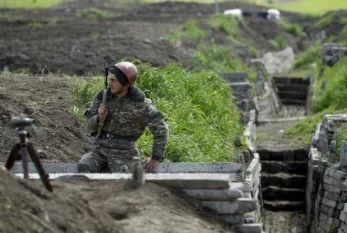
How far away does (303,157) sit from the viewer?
22.2 m

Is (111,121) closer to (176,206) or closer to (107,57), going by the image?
(176,206)

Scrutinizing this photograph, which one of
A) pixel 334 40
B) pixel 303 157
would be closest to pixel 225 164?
pixel 303 157

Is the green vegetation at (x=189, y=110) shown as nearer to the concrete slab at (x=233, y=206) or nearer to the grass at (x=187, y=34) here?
the concrete slab at (x=233, y=206)

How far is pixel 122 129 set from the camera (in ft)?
34.8

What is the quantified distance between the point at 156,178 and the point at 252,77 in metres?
22.7

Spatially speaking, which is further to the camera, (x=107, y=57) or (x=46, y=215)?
(x=107, y=57)

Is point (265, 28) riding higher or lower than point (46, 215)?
lower

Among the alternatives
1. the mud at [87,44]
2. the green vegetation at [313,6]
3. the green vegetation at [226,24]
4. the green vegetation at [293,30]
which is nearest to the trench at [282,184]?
the mud at [87,44]

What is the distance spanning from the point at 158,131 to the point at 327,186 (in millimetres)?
7467

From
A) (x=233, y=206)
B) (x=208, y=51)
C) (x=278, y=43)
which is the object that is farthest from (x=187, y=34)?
(x=233, y=206)

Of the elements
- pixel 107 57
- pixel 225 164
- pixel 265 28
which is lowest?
pixel 265 28

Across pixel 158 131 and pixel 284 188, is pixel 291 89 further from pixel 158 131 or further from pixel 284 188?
pixel 158 131

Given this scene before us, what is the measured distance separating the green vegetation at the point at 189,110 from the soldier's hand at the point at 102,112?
247 centimetres

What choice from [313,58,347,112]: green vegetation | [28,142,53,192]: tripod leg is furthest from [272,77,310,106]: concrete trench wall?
[28,142,53,192]: tripod leg
